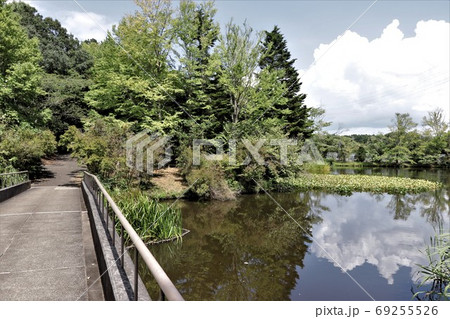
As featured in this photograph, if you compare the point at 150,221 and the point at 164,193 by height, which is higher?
the point at 150,221

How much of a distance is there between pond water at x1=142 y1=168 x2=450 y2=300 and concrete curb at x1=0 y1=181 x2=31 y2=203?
611cm

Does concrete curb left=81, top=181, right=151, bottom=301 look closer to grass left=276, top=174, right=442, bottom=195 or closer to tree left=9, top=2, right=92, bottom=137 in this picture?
grass left=276, top=174, right=442, bottom=195

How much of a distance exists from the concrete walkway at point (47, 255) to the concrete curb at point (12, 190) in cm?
209

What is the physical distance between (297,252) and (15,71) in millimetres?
23104

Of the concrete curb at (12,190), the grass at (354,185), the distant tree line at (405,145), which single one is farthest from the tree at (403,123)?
the concrete curb at (12,190)

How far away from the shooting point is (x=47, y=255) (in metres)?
5.01

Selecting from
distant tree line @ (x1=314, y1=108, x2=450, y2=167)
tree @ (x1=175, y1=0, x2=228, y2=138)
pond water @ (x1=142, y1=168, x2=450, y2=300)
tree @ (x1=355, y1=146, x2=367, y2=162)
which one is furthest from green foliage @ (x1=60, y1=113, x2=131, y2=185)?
tree @ (x1=355, y1=146, x2=367, y2=162)

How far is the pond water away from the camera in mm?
7367

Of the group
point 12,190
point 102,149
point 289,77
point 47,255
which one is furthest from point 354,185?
point 47,255

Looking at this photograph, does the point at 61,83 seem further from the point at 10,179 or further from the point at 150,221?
the point at 150,221

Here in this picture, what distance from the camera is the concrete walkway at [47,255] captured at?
12.3 feet

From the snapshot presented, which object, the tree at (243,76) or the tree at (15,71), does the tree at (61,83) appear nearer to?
the tree at (15,71)

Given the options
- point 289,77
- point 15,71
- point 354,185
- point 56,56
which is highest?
point 56,56

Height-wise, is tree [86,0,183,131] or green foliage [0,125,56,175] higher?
tree [86,0,183,131]
